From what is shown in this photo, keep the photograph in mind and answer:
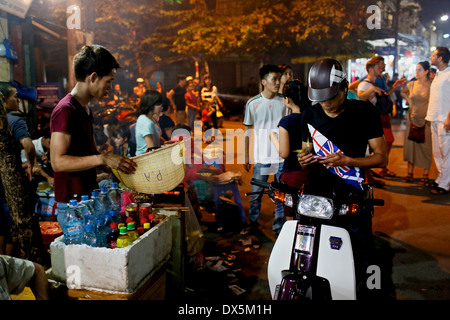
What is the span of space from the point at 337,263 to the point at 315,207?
0.48 meters

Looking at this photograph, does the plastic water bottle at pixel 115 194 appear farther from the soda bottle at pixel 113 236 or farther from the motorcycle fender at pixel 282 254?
the motorcycle fender at pixel 282 254

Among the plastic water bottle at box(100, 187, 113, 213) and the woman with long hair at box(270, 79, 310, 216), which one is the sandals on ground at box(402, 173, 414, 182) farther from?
the plastic water bottle at box(100, 187, 113, 213)

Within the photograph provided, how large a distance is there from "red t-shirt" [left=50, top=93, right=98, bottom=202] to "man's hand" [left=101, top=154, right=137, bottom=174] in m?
0.32

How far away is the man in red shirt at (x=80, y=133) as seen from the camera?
2818mm

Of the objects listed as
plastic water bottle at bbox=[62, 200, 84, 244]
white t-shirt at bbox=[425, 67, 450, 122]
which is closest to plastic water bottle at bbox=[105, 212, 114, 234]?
plastic water bottle at bbox=[62, 200, 84, 244]

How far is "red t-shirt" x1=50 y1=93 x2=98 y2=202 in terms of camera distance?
9.35 ft

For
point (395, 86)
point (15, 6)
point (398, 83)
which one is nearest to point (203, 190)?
point (15, 6)

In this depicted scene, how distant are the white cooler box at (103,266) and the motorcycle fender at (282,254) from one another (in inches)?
37.3

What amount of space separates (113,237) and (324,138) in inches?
71.6

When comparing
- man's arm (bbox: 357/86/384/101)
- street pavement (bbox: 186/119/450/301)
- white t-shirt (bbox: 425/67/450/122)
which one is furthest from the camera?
man's arm (bbox: 357/86/384/101)

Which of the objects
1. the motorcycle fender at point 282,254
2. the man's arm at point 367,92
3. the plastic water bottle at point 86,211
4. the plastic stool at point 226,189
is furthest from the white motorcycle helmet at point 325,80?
the man's arm at point 367,92

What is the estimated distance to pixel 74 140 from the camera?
2.94 meters
